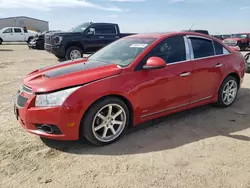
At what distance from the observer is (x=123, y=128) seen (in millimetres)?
3611

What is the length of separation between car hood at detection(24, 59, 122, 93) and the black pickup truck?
786 centimetres

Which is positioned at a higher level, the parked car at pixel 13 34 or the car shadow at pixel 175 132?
the parked car at pixel 13 34

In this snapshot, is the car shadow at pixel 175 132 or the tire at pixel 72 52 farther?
the tire at pixel 72 52

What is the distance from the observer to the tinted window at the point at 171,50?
3.90 metres

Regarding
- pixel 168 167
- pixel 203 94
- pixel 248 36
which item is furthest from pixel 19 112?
pixel 248 36

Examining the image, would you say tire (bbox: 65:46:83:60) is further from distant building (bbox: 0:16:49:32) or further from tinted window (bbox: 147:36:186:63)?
distant building (bbox: 0:16:49:32)

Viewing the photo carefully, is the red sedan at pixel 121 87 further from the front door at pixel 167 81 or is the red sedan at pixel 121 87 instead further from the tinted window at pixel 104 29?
the tinted window at pixel 104 29

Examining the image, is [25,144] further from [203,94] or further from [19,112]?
[203,94]

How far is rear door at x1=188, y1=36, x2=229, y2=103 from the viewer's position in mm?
4301

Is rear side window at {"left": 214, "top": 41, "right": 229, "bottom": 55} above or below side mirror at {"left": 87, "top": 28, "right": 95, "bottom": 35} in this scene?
below

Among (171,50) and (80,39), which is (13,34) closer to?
(80,39)

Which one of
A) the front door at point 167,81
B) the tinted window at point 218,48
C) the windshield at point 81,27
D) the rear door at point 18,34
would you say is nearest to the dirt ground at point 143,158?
the front door at point 167,81

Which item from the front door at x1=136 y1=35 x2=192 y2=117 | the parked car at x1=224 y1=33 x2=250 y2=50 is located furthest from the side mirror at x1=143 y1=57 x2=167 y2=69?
the parked car at x1=224 y1=33 x2=250 y2=50

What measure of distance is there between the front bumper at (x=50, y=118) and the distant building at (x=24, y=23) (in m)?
55.2
